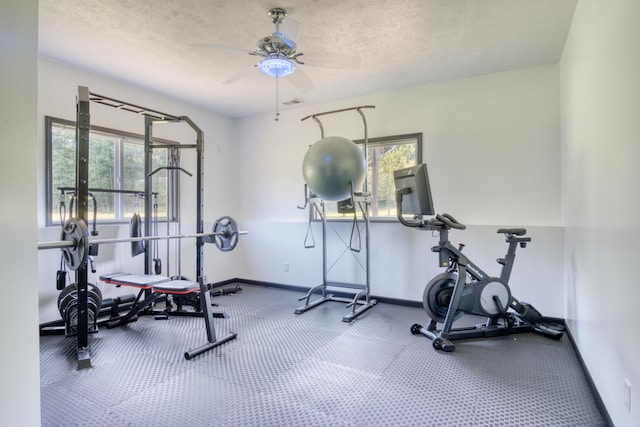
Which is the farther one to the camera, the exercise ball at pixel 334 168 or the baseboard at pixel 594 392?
the exercise ball at pixel 334 168

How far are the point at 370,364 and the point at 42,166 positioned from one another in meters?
3.65

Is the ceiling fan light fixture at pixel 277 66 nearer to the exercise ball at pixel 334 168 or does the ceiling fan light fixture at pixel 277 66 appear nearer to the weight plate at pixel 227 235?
the exercise ball at pixel 334 168

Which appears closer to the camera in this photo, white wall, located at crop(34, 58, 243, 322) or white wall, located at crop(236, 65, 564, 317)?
white wall, located at crop(34, 58, 243, 322)

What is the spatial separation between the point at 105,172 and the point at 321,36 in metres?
2.97

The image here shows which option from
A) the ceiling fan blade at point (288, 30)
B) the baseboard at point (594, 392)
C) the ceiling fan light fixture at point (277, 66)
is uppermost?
the ceiling fan blade at point (288, 30)

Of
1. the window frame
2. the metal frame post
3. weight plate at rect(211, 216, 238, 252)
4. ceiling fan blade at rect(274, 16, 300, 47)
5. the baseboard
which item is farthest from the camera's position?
the window frame

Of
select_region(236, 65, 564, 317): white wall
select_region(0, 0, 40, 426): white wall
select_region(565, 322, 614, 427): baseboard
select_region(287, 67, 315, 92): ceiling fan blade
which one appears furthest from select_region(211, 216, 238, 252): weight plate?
select_region(565, 322, 614, 427): baseboard

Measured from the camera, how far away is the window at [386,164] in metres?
4.29

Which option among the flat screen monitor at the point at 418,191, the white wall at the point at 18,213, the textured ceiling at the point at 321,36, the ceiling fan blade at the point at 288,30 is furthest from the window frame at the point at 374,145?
the white wall at the point at 18,213

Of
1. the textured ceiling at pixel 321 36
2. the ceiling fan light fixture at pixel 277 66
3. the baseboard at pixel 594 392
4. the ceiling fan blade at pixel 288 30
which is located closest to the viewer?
the baseboard at pixel 594 392

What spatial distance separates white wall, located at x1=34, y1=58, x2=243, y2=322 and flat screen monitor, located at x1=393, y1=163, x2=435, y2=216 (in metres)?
3.22

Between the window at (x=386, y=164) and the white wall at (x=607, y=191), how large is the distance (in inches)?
69.2

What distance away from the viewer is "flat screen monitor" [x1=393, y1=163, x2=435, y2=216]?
2.98 metres

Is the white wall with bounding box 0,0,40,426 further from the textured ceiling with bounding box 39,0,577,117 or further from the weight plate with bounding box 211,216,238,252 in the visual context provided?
the weight plate with bounding box 211,216,238,252
